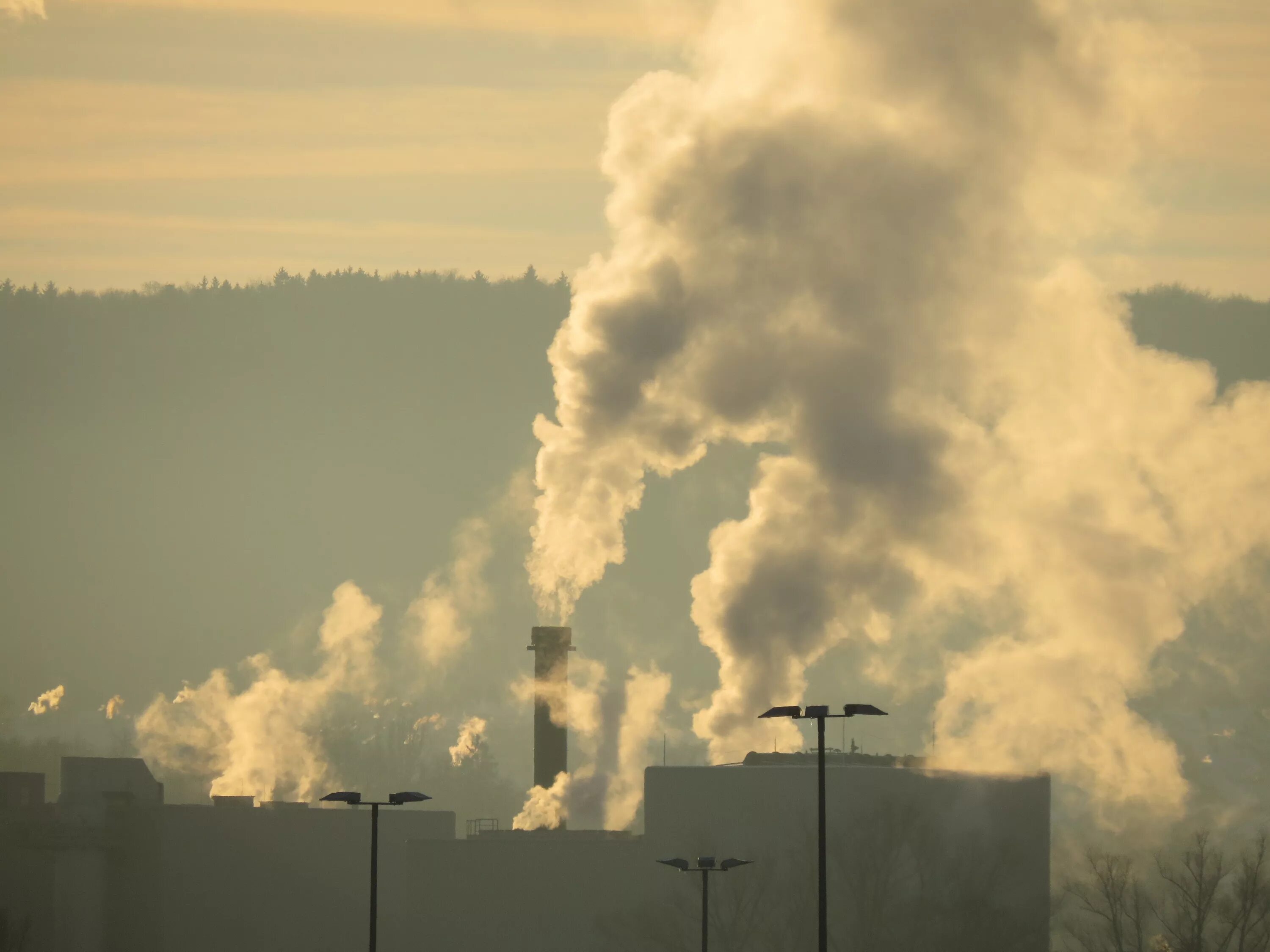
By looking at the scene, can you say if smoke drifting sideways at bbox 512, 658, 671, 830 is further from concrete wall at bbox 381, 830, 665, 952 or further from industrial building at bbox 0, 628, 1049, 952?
concrete wall at bbox 381, 830, 665, 952

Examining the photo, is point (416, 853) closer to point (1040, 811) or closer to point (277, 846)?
point (277, 846)

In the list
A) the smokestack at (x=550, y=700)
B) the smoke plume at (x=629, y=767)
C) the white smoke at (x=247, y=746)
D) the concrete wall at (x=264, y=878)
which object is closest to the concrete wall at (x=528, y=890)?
the concrete wall at (x=264, y=878)

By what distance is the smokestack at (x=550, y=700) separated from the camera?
96188 millimetres

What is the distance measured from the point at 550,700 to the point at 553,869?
12230mm

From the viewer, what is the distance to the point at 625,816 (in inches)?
4299

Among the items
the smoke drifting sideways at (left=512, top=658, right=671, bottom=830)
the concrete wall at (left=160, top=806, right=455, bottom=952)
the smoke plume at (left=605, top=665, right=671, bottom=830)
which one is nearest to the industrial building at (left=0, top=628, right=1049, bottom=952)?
the concrete wall at (left=160, top=806, right=455, bottom=952)

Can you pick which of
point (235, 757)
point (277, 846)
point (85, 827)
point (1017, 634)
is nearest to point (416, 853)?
point (277, 846)

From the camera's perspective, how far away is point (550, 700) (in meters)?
97.1

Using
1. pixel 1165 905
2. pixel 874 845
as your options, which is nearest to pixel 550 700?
pixel 874 845

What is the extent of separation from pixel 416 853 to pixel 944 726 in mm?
35607

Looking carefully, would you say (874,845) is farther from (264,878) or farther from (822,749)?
(822,749)

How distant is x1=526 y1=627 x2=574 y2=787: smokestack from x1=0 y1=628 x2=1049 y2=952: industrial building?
4.6 inches

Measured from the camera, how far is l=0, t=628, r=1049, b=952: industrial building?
3270 inches

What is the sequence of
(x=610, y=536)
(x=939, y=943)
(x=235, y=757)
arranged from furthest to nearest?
(x=235, y=757) < (x=610, y=536) < (x=939, y=943)
